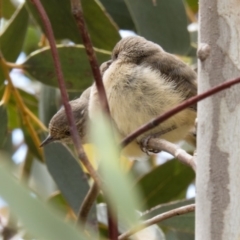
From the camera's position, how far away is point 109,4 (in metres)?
2.41

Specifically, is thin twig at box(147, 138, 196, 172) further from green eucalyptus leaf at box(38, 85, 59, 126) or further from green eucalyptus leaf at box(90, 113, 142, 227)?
green eucalyptus leaf at box(38, 85, 59, 126)

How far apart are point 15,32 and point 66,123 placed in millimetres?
446

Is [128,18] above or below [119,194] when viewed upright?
below

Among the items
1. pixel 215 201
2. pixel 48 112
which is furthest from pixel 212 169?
pixel 48 112

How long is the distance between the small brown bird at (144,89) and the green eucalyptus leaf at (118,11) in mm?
207

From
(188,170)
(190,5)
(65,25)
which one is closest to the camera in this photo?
(65,25)

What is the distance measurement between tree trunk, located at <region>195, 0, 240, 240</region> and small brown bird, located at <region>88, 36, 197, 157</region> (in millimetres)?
758

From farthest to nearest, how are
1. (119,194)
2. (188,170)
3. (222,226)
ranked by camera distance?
1. (188,170)
2. (222,226)
3. (119,194)

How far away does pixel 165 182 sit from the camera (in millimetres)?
A: 2328

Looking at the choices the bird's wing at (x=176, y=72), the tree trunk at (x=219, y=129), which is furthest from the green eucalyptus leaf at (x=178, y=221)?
the tree trunk at (x=219, y=129)

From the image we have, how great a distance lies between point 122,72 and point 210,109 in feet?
3.14

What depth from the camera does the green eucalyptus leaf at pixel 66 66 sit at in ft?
7.11

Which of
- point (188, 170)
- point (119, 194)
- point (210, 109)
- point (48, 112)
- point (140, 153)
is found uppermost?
point (119, 194)

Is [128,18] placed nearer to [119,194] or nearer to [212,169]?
[212,169]
